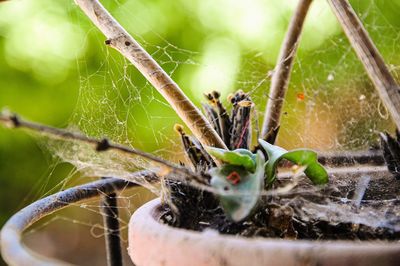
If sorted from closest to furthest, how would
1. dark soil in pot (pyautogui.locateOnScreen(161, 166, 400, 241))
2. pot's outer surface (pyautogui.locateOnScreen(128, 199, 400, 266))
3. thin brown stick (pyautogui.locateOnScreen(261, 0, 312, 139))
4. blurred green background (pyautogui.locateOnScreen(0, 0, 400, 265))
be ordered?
pot's outer surface (pyautogui.locateOnScreen(128, 199, 400, 266))
dark soil in pot (pyautogui.locateOnScreen(161, 166, 400, 241))
thin brown stick (pyautogui.locateOnScreen(261, 0, 312, 139))
blurred green background (pyautogui.locateOnScreen(0, 0, 400, 265))

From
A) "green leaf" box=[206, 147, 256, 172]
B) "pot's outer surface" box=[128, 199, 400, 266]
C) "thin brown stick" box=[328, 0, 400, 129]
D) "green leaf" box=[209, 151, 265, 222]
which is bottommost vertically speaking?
"pot's outer surface" box=[128, 199, 400, 266]

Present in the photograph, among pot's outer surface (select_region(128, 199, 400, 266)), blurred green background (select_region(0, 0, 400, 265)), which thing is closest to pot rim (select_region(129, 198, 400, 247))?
pot's outer surface (select_region(128, 199, 400, 266))

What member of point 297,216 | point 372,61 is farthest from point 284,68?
point 297,216

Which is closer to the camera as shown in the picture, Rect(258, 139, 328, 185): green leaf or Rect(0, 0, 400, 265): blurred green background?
Rect(258, 139, 328, 185): green leaf

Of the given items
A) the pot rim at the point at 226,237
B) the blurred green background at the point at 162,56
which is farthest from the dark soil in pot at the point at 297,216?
the blurred green background at the point at 162,56

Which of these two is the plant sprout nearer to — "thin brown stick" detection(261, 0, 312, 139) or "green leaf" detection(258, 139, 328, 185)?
"green leaf" detection(258, 139, 328, 185)

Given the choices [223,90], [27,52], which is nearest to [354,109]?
[223,90]

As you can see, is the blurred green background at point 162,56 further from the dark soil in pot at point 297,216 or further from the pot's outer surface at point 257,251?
the pot's outer surface at point 257,251

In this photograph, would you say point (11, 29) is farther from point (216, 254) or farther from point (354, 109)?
point (216, 254)
